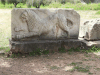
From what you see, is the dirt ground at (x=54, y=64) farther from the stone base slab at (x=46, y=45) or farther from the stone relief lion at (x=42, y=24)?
the stone relief lion at (x=42, y=24)

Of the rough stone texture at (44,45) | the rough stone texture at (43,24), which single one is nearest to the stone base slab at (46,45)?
the rough stone texture at (44,45)

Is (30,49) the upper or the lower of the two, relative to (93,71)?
upper

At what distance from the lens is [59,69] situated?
4148 mm

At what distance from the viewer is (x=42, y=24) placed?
5242 millimetres

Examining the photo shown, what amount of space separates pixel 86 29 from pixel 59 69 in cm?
252

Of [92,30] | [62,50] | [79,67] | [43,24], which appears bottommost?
[79,67]

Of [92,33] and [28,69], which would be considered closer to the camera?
[28,69]

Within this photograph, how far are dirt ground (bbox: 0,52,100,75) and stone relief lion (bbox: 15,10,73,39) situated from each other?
0.82 meters

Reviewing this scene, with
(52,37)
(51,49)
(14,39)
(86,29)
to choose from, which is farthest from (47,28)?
(86,29)

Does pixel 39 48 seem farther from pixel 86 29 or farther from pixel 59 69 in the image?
pixel 86 29

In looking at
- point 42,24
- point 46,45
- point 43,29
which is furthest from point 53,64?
point 42,24

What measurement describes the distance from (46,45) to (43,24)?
29.3 inches

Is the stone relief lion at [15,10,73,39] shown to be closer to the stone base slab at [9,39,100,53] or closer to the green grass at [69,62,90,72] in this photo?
the stone base slab at [9,39,100,53]

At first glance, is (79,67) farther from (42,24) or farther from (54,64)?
(42,24)
